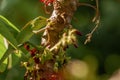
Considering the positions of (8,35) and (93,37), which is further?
(93,37)

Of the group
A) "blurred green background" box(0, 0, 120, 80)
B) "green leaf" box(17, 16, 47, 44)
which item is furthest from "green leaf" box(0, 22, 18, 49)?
"blurred green background" box(0, 0, 120, 80)

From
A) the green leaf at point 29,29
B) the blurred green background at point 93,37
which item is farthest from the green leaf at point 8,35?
the blurred green background at point 93,37

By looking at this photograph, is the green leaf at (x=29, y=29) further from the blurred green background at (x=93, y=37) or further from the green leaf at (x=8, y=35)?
the blurred green background at (x=93, y=37)

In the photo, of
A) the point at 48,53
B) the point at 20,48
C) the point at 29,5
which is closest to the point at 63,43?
the point at 48,53

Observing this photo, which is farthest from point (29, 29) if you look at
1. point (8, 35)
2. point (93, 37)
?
point (93, 37)

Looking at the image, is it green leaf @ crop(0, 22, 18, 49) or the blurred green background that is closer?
green leaf @ crop(0, 22, 18, 49)

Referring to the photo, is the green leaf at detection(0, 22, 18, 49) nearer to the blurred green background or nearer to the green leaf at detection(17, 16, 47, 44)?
the green leaf at detection(17, 16, 47, 44)

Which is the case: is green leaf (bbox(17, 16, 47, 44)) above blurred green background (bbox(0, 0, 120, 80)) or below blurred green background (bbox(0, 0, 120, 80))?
above

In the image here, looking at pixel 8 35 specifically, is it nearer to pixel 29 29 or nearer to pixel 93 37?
pixel 29 29

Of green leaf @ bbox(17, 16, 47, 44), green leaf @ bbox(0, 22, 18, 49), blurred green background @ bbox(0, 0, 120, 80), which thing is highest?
green leaf @ bbox(0, 22, 18, 49)

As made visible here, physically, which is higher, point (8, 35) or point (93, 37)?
point (8, 35)
